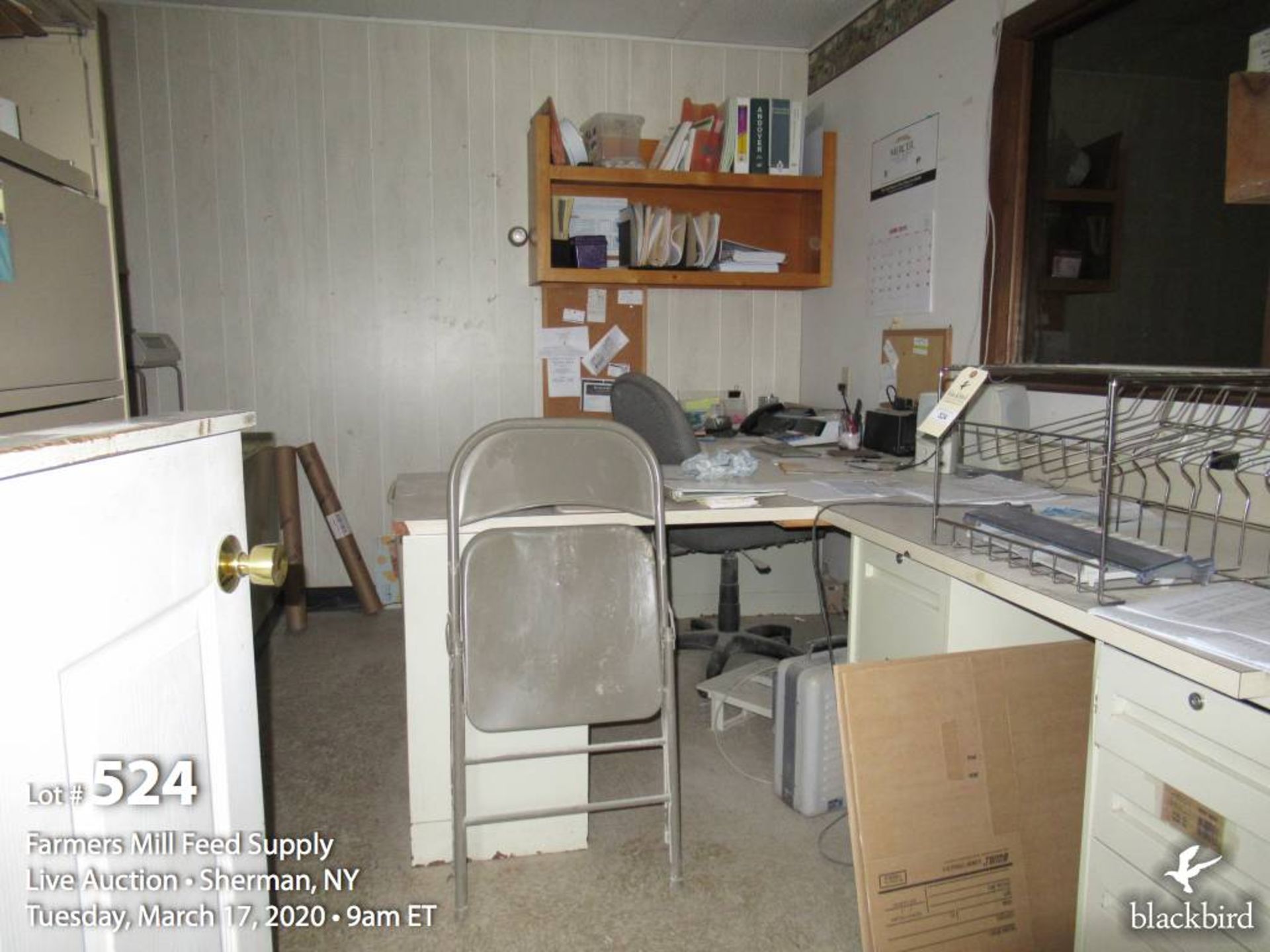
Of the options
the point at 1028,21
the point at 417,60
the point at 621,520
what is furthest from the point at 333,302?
the point at 1028,21

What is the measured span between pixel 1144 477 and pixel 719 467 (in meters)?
1.13

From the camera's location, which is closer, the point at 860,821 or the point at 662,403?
the point at 860,821

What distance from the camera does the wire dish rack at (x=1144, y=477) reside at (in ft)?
4.09

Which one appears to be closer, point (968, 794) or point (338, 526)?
point (968, 794)

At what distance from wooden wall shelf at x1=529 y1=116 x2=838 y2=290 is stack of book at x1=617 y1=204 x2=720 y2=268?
47 millimetres

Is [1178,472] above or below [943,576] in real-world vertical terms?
above

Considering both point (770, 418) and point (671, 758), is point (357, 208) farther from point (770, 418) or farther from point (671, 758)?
point (671, 758)

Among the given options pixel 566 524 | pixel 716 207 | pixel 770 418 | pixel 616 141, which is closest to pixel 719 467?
pixel 566 524

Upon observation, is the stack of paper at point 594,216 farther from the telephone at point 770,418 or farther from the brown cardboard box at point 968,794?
the brown cardboard box at point 968,794

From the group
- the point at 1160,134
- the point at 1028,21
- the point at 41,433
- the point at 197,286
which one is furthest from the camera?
the point at 197,286

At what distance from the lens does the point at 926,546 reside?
153 cm

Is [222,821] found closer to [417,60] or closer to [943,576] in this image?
[943,576]

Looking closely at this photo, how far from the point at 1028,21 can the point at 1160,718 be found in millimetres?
2046

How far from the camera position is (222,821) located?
31.9 inches
